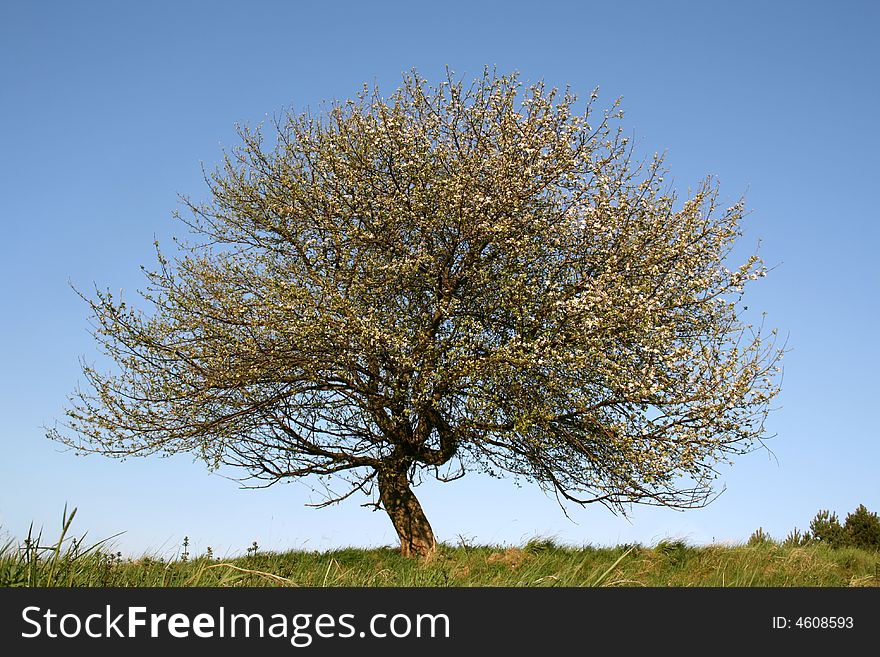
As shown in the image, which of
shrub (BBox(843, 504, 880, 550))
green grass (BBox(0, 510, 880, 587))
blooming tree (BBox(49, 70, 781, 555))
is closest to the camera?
green grass (BBox(0, 510, 880, 587))

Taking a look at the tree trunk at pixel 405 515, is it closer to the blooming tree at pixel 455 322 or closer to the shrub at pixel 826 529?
the blooming tree at pixel 455 322

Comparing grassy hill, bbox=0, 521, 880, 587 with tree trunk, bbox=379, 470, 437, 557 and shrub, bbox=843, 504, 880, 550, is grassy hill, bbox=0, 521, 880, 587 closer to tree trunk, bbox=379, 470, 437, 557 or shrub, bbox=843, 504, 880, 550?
tree trunk, bbox=379, 470, 437, 557

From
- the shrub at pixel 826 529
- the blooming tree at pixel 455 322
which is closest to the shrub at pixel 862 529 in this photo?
the shrub at pixel 826 529

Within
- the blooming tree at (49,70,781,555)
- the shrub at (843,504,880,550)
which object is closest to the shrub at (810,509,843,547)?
the shrub at (843,504,880,550)

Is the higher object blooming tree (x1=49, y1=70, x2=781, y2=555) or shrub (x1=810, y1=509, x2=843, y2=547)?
blooming tree (x1=49, y1=70, x2=781, y2=555)

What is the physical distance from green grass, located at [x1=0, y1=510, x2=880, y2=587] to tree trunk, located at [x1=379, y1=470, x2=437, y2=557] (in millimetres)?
475

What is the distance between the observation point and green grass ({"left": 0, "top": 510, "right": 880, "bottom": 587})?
6.70m

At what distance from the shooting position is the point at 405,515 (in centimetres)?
1958

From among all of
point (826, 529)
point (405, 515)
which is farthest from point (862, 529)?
point (405, 515)

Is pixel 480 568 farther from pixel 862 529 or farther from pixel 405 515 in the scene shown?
pixel 862 529

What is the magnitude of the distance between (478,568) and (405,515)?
604 cm
